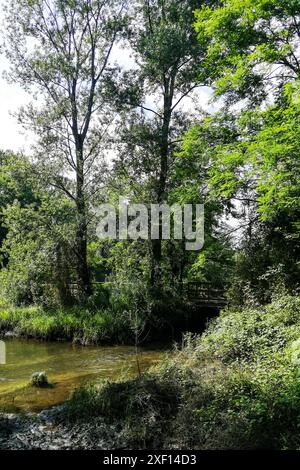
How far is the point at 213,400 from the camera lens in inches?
235

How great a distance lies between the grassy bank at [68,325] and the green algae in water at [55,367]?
53 centimetres

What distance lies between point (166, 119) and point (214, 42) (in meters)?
6.23

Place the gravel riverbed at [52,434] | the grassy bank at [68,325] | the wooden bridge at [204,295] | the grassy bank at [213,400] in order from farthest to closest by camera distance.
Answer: the wooden bridge at [204,295] → the grassy bank at [68,325] → the gravel riverbed at [52,434] → the grassy bank at [213,400]

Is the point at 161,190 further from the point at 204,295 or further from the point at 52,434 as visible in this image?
the point at 52,434

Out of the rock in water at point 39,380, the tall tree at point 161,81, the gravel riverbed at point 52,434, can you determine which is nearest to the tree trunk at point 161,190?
the tall tree at point 161,81

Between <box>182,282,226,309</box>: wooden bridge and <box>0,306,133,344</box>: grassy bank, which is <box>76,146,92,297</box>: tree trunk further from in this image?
<box>182,282,226,309</box>: wooden bridge

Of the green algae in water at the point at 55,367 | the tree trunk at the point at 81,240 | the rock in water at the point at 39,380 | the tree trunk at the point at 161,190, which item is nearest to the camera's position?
the green algae in water at the point at 55,367

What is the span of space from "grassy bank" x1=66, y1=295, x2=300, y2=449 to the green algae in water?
4.21ft

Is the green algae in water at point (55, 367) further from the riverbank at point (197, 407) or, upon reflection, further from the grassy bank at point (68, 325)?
the riverbank at point (197, 407)

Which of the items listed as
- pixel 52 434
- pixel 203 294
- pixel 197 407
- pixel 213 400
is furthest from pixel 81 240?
pixel 213 400

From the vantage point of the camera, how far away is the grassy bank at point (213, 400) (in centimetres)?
521

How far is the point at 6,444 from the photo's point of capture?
5781mm

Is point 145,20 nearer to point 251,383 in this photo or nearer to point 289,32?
point 289,32

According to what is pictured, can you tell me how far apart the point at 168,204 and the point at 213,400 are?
1235 cm
